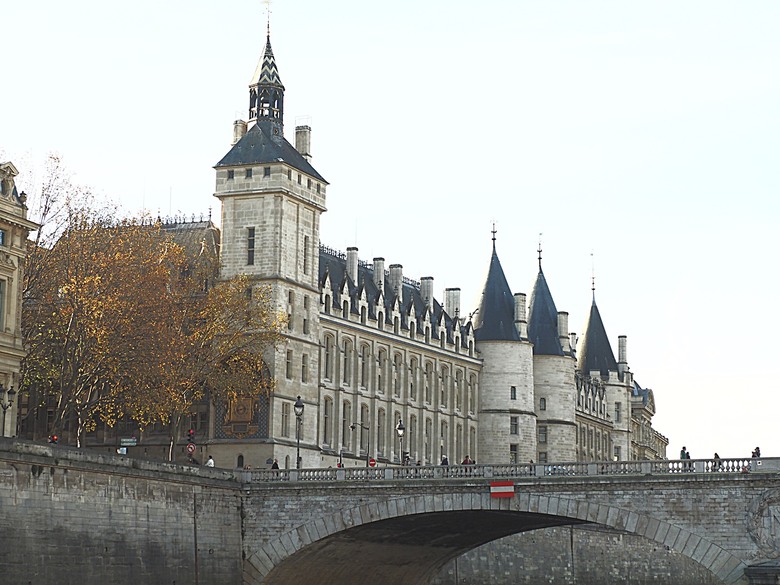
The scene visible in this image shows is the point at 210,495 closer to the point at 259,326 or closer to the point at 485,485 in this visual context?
the point at 485,485

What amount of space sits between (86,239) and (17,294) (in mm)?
6028

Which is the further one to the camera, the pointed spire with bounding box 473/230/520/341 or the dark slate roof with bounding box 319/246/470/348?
the pointed spire with bounding box 473/230/520/341

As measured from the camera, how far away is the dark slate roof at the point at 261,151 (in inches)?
3410

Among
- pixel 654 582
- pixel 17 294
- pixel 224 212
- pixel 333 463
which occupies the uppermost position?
pixel 224 212

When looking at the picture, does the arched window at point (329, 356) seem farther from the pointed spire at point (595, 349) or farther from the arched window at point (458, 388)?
the pointed spire at point (595, 349)

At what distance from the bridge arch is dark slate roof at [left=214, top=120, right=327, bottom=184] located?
24.1 metres

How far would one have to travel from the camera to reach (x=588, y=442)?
139 m

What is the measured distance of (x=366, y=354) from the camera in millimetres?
99875

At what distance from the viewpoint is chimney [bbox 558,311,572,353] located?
5007 inches

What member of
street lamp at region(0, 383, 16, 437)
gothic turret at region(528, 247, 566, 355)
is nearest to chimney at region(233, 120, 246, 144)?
street lamp at region(0, 383, 16, 437)

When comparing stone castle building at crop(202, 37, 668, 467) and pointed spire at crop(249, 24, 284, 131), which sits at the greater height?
pointed spire at crop(249, 24, 284, 131)

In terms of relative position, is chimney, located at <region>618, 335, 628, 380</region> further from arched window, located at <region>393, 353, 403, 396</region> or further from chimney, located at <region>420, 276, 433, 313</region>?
arched window, located at <region>393, 353, 403, 396</region>

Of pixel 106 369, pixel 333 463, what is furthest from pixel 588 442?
pixel 106 369

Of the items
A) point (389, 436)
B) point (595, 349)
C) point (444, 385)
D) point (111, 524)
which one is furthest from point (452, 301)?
point (111, 524)
